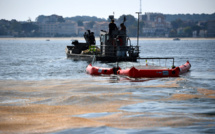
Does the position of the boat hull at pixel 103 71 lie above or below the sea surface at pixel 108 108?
above

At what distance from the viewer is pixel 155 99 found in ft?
57.0

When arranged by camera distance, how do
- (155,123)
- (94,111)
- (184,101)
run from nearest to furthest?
(155,123) < (94,111) < (184,101)

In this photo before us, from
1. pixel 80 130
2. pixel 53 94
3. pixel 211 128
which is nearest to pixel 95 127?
pixel 80 130

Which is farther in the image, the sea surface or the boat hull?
the boat hull

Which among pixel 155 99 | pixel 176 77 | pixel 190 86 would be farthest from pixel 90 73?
pixel 155 99

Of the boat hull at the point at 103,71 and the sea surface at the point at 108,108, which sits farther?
the boat hull at the point at 103,71

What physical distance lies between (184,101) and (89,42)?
3178cm

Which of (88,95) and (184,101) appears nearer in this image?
(184,101)

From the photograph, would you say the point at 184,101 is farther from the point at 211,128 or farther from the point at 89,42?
the point at 89,42

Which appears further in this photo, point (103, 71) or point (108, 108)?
point (103, 71)

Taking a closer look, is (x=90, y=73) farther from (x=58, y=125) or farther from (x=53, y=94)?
(x=58, y=125)

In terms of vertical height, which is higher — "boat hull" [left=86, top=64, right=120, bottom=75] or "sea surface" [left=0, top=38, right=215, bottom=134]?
"boat hull" [left=86, top=64, right=120, bottom=75]

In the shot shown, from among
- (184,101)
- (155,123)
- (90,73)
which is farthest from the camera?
(90,73)

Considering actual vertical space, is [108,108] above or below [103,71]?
below
